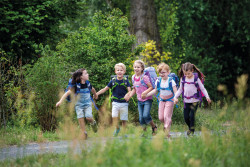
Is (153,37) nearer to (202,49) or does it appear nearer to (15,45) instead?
(202,49)

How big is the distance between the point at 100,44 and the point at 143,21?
20.0ft

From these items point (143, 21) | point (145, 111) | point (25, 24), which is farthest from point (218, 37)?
point (145, 111)

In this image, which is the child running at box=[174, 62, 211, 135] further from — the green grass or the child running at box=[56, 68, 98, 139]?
the child running at box=[56, 68, 98, 139]

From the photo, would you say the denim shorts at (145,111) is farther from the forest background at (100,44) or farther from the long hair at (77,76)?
the forest background at (100,44)

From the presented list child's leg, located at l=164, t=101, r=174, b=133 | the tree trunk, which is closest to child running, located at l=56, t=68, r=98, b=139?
child's leg, located at l=164, t=101, r=174, b=133

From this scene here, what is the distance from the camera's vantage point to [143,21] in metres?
17.2

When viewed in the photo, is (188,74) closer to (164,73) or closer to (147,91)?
(164,73)

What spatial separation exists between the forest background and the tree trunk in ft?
0.16

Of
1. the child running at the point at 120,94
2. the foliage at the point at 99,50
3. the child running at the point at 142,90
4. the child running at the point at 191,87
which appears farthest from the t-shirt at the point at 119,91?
the foliage at the point at 99,50

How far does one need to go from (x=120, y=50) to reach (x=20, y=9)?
440 cm

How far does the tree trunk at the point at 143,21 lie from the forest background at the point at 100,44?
0.05 metres

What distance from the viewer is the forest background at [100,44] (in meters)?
9.50

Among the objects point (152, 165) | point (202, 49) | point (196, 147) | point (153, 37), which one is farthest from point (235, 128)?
point (202, 49)

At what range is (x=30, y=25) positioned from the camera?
43.2ft
